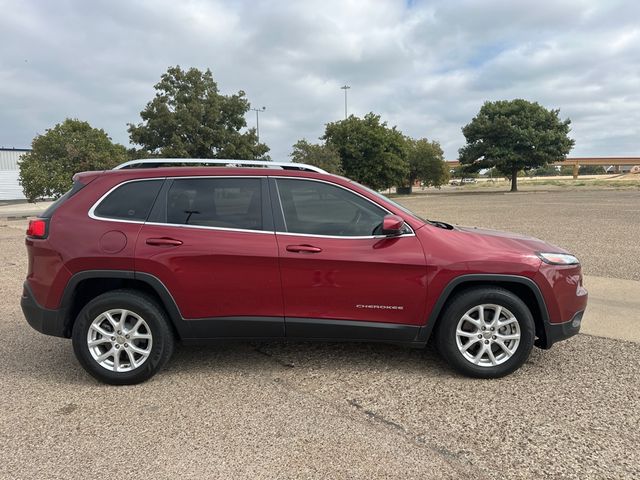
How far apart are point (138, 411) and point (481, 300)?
272cm

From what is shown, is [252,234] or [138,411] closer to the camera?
[138,411]

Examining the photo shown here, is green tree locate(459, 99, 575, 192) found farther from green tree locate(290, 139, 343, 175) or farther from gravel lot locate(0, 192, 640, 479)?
gravel lot locate(0, 192, 640, 479)

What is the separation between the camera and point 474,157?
50938 mm

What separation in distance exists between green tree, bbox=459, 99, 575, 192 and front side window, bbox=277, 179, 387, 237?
160 feet

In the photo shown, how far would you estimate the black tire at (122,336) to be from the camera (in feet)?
12.2

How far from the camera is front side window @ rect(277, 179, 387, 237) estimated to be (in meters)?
3.76

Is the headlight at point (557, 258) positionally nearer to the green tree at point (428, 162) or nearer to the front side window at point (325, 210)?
the front side window at point (325, 210)

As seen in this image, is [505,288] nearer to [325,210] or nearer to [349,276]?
[349,276]

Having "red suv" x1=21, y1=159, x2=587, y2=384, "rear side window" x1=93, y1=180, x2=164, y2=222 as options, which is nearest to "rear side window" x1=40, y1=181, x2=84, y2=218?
"red suv" x1=21, y1=159, x2=587, y2=384

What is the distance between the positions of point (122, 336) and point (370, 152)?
143ft

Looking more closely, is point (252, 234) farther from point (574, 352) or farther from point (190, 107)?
point (190, 107)

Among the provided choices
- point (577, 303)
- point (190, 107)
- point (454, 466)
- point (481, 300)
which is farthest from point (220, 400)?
point (190, 107)

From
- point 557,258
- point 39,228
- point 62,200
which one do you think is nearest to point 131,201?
point 62,200

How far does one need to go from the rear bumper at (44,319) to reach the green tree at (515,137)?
1970 inches
